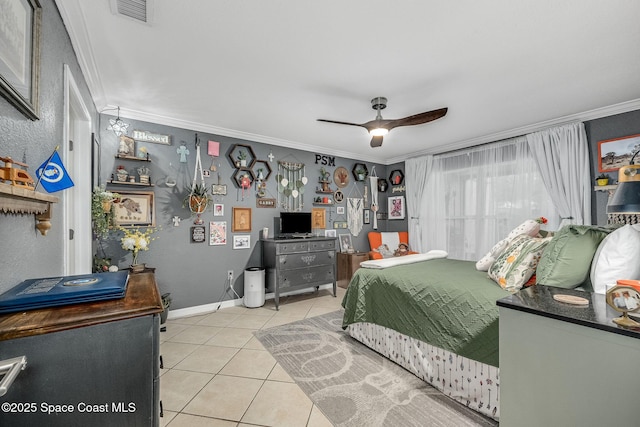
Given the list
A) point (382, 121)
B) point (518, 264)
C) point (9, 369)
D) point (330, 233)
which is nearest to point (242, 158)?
point (330, 233)

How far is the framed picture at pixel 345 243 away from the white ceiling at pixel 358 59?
7.63 ft

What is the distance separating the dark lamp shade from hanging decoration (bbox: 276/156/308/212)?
3636 mm

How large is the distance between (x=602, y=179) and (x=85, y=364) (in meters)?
4.57

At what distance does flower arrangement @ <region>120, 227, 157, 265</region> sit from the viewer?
282 cm

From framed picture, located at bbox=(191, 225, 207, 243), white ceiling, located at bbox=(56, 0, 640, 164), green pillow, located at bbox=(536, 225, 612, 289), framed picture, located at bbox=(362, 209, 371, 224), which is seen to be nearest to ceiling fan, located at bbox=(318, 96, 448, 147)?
white ceiling, located at bbox=(56, 0, 640, 164)

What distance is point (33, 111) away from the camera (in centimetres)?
111

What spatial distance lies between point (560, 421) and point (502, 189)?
354cm

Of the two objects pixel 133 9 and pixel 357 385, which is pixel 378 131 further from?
pixel 357 385

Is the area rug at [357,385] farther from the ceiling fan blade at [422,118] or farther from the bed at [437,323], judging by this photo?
the ceiling fan blade at [422,118]

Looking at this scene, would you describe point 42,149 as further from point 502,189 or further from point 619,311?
point 502,189

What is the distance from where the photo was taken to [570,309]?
44.6 inches

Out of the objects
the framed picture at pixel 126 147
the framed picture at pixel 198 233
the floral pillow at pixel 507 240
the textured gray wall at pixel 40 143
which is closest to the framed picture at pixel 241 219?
the framed picture at pixel 198 233

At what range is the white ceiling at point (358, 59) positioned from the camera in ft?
5.52

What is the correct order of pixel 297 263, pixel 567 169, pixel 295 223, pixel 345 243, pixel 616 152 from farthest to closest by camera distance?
1. pixel 345 243
2. pixel 295 223
3. pixel 297 263
4. pixel 567 169
5. pixel 616 152
